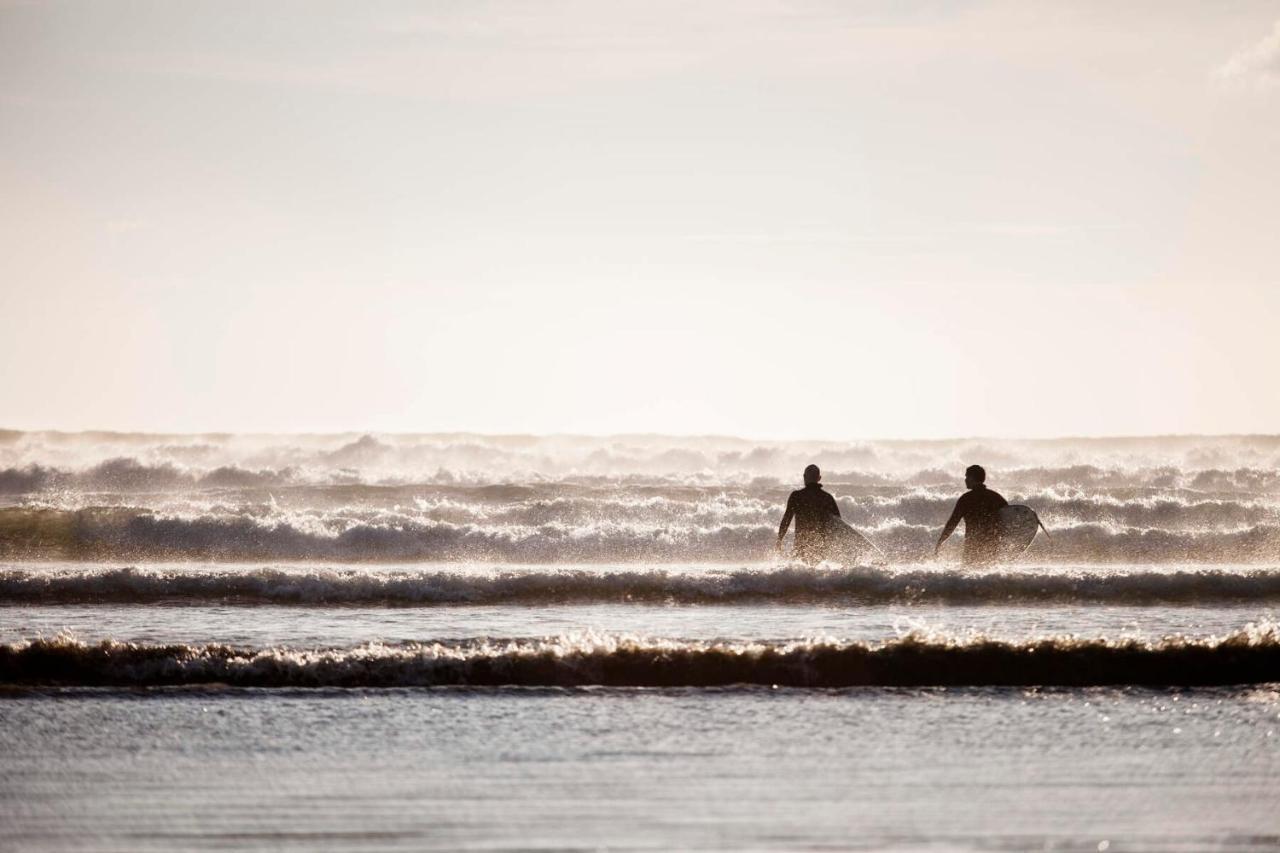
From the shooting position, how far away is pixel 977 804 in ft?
22.5

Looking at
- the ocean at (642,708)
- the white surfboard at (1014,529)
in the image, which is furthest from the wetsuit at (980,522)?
the ocean at (642,708)

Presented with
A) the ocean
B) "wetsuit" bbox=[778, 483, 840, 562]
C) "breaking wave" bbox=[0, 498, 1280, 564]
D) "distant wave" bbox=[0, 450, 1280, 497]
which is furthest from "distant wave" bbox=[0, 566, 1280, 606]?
"distant wave" bbox=[0, 450, 1280, 497]

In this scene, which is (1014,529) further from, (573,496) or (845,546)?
(573,496)

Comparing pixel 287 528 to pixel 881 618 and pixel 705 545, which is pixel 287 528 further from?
pixel 881 618

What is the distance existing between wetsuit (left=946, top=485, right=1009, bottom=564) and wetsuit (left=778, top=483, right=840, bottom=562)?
1629 millimetres

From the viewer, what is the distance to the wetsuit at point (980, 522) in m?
18.2

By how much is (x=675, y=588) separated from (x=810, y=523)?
2224mm

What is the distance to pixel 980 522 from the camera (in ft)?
60.0

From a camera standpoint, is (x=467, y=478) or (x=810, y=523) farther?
(x=467, y=478)

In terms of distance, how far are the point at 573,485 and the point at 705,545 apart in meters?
13.0

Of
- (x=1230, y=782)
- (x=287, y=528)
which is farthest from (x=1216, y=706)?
(x=287, y=528)

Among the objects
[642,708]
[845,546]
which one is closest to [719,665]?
[642,708]

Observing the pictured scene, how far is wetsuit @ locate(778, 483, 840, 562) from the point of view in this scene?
1830 centimetres

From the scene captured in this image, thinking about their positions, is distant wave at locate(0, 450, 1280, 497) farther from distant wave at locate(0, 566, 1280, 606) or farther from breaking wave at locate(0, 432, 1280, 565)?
distant wave at locate(0, 566, 1280, 606)
